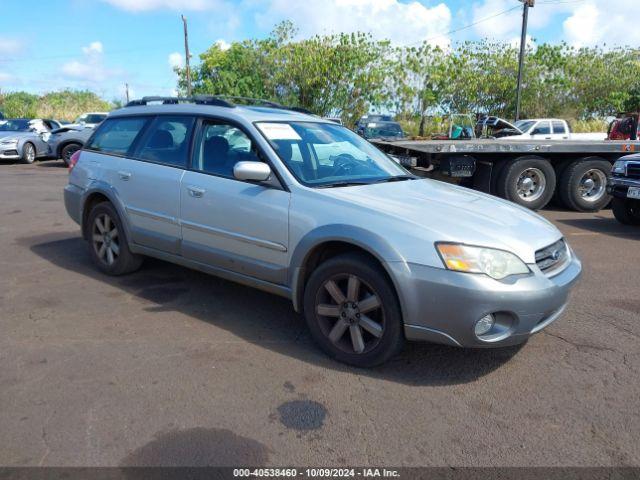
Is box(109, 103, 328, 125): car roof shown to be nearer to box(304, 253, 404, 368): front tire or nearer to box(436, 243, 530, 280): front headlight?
box(304, 253, 404, 368): front tire

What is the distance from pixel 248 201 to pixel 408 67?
33491 mm

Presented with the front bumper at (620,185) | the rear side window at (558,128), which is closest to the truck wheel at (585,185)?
the front bumper at (620,185)

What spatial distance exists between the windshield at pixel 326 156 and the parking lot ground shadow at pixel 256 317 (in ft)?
3.81

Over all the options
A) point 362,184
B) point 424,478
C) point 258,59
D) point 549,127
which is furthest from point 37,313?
point 258,59

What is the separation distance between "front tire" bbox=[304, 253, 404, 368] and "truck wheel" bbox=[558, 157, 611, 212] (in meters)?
7.83

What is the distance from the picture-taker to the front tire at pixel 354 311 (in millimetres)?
3340

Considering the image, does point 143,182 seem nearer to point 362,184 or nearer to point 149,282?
point 149,282

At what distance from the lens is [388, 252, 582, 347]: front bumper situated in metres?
3.11

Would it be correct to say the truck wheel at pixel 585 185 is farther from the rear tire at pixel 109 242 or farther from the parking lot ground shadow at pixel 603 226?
the rear tire at pixel 109 242

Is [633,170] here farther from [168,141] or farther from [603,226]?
[168,141]

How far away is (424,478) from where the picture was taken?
2516 millimetres

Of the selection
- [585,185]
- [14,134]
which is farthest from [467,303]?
[14,134]

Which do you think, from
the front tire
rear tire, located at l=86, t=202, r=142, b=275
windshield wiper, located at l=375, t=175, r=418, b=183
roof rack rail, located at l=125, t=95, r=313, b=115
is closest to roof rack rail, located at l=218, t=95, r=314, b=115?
roof rack rail, located at l=125, t=95, r=313, b=115

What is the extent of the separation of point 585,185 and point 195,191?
829 cm
